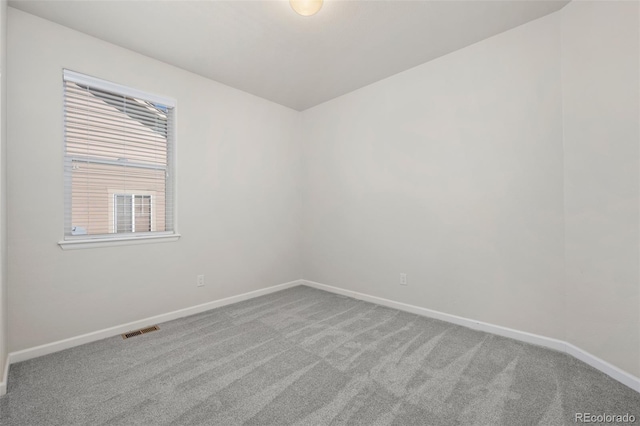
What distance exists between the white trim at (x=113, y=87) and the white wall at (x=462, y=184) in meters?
2.11

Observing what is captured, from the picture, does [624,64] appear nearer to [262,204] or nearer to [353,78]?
[353,78]

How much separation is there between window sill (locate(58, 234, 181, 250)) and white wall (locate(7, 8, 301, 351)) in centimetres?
5

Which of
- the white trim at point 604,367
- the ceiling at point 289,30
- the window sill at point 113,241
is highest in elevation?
the ceiling at point 289,30

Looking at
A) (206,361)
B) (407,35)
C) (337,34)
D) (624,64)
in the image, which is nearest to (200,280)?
(206,361)

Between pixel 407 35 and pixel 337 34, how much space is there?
64cm

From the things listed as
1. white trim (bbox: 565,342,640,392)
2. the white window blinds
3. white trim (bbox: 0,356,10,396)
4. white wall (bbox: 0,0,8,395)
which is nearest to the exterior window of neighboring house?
the white window blinds

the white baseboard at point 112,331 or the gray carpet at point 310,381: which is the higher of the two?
the white baseboard at point 112,331

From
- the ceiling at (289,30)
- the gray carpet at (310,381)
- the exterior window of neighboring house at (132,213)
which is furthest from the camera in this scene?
the exterior window of neighboring house at (132,213)

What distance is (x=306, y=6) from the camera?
1913 mm

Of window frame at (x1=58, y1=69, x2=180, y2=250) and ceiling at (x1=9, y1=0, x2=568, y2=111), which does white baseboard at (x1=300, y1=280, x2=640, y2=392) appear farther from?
ceiling at (x1=9, y1=0, x2=568, y2=111)

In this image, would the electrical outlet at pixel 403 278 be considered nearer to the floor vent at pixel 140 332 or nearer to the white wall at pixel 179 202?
the white wall at pixel 179 202

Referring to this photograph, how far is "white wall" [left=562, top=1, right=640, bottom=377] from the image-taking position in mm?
1739

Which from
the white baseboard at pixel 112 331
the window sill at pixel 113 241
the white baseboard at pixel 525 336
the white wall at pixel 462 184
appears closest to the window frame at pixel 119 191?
the window sill at pixel 113 241

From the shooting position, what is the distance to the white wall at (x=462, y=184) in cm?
223
